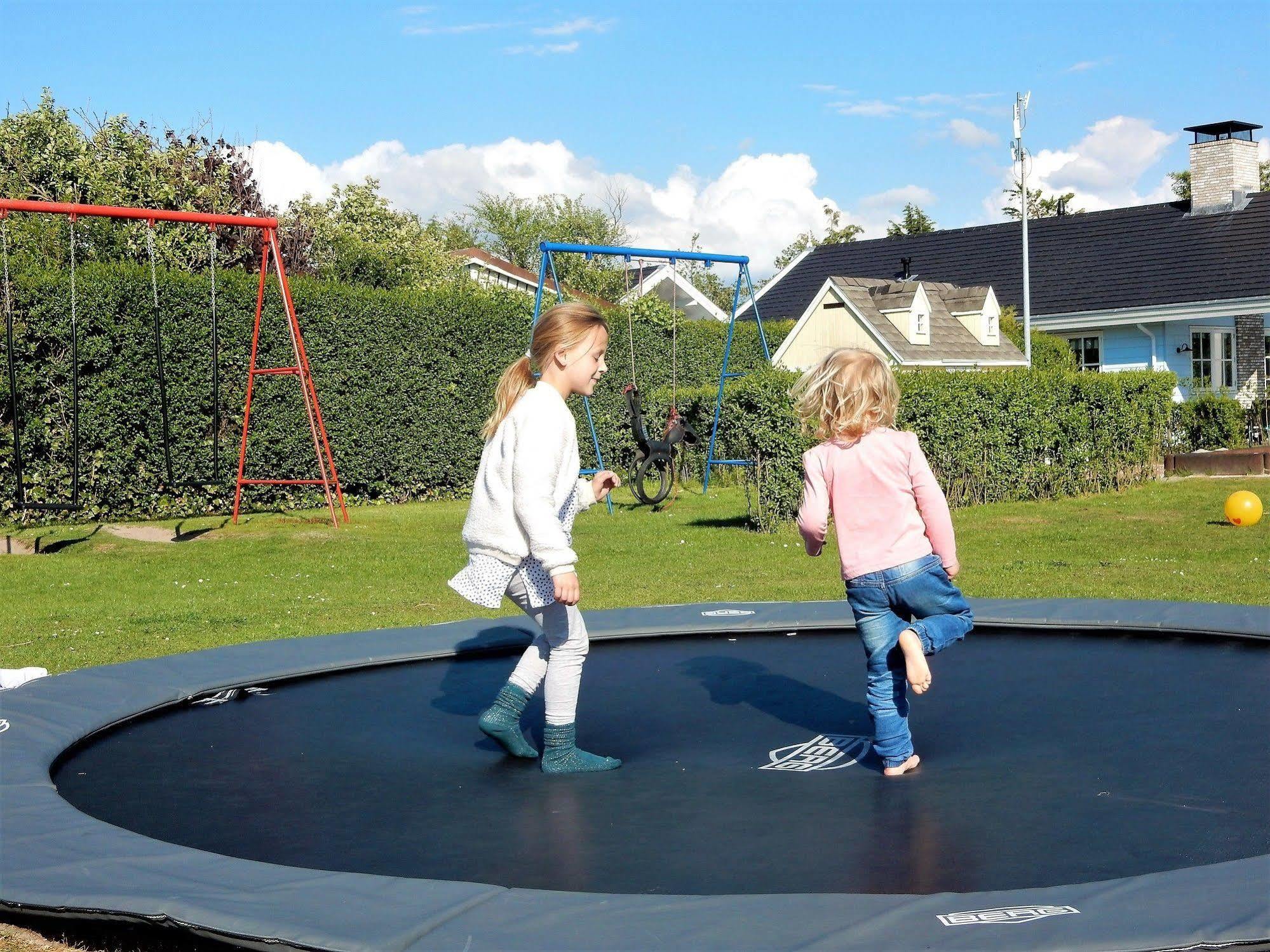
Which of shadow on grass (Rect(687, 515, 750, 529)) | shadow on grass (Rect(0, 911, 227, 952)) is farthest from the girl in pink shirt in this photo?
shadow on grass (Rect(687, 515, 750, 529))

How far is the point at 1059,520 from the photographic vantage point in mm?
8867

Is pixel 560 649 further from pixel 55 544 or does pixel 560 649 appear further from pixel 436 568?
pixel 55 544

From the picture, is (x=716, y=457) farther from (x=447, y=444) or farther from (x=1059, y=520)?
(x=1059, y=520)

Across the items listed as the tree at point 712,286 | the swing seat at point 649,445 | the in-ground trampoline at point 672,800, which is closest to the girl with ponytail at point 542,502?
the in-ground trampoline at point 672,800

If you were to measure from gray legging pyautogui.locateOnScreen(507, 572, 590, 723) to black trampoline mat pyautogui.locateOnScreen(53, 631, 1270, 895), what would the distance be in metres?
0.16

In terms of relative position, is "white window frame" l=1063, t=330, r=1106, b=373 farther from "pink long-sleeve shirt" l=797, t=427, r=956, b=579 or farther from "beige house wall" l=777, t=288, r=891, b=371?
"pink long-sleeve shirt" l=797, t=427, r=956, b=579

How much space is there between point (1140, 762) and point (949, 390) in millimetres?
6781

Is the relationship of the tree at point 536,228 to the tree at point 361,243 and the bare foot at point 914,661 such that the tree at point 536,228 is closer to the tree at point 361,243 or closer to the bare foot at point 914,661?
the tree at point 361,243

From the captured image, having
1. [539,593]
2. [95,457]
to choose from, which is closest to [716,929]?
[539,593]

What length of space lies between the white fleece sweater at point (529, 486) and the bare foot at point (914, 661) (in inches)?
27.3

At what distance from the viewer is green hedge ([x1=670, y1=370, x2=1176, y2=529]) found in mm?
8336

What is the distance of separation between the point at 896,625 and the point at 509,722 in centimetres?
89

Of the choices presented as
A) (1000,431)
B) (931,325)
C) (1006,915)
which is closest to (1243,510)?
(1000,431)

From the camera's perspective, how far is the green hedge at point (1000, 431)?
328 inches
